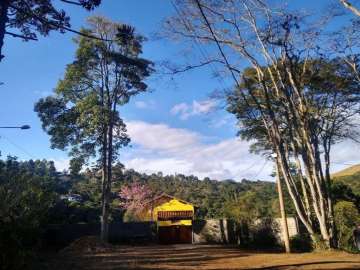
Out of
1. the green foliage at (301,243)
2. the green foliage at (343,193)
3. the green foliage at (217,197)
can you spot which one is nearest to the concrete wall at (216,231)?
the green foliage at (217,197)

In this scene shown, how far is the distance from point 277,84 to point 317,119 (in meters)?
3.51

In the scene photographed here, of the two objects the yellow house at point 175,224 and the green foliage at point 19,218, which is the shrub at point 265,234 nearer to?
the yellow house at point 175,224

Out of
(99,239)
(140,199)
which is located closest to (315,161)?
(99,239)

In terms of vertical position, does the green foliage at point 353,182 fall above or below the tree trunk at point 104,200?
above

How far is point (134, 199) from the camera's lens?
40.8 m

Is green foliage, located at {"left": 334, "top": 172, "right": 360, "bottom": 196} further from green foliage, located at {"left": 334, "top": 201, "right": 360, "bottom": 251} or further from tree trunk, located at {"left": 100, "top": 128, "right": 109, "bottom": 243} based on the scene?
tree trunk, located at {"left": 100, "top": 128, "right": 109, "bottom": 243}

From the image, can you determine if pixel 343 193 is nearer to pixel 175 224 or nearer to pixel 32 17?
pixel 175 224

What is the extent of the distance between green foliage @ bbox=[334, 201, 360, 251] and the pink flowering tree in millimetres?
24054

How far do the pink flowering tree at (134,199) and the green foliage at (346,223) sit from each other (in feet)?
78.9

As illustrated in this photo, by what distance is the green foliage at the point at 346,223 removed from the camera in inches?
721

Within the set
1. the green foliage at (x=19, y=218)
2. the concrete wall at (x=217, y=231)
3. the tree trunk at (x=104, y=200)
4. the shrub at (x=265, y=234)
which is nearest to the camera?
the green foliage at (x=19, y=218)

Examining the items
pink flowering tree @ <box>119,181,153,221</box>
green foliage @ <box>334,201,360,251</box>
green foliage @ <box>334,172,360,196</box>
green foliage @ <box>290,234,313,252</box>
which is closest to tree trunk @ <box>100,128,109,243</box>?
green foliage @ <box>290,234,313,252</box>

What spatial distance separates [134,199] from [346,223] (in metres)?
25.3

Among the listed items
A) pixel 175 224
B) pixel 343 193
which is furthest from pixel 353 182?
pixel 175 224
